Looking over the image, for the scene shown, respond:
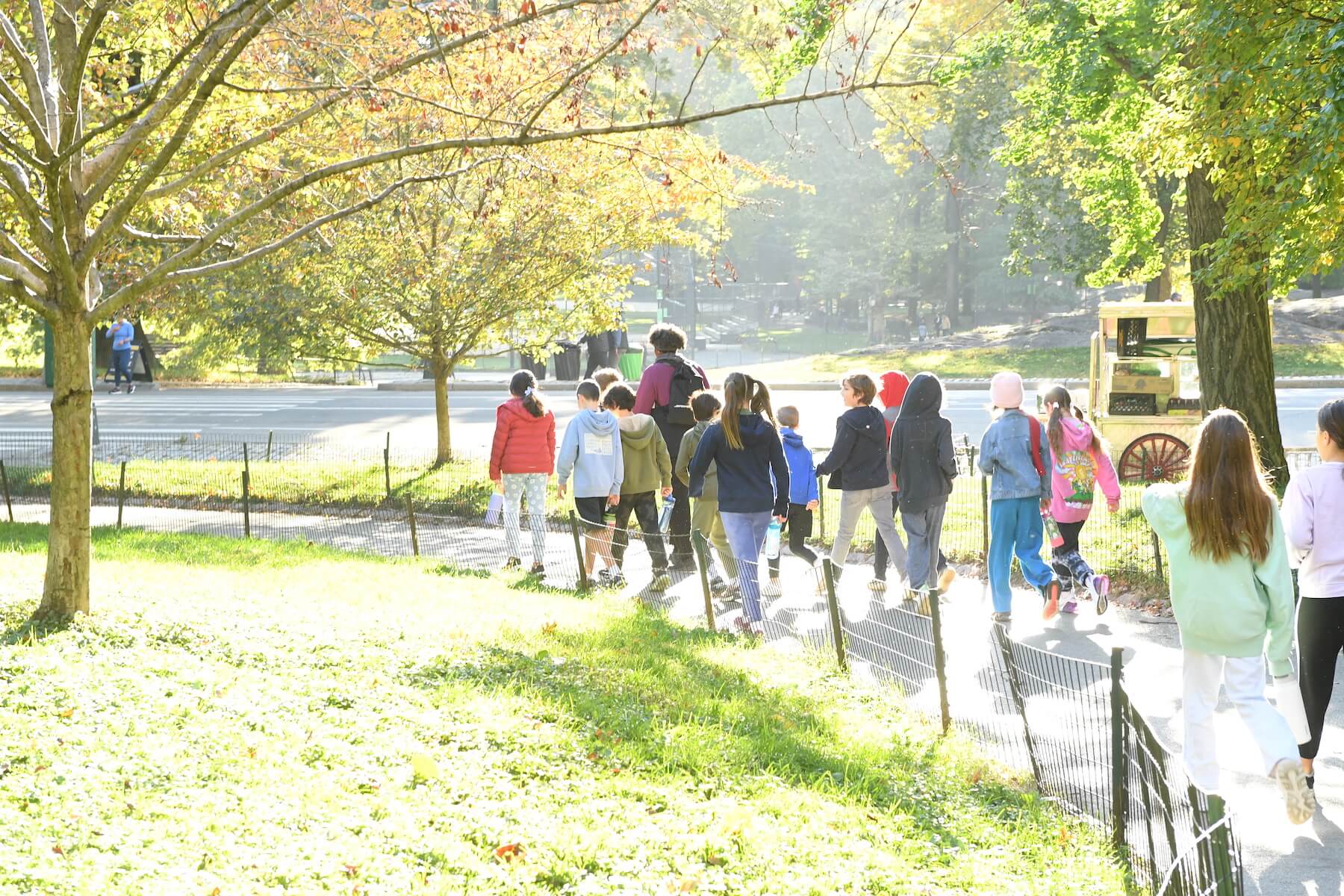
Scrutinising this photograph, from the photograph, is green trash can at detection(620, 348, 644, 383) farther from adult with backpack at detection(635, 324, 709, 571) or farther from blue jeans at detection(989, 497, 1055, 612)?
blue jeans at detection(989, 497, 1055, 612)

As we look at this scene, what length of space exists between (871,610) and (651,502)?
246cm

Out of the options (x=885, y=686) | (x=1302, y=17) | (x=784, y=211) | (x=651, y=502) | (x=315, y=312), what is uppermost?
(x=784, y=211)

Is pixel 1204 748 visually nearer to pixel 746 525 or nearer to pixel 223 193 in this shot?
pixel 746 525

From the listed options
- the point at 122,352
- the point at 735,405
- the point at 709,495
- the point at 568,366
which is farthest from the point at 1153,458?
the point at 122,352

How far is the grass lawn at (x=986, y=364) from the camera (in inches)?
1309

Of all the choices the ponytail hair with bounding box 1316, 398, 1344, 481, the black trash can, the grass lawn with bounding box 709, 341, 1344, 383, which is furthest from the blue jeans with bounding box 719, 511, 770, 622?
the black trash can

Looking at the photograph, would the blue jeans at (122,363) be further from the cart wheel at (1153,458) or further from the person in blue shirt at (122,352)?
the cart wheel at (1153,458)

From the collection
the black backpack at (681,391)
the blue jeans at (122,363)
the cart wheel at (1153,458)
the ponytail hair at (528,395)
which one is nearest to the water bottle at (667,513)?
the black backpack at (681,391)

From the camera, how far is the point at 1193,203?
561 inches

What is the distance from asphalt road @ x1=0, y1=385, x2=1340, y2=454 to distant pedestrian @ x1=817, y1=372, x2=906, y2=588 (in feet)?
34.5

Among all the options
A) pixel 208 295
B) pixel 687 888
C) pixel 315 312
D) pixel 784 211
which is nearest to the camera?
pixel 687 888

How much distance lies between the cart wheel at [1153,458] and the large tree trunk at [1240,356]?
2.03m

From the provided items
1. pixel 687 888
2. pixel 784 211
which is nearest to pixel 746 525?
pixel 687 888

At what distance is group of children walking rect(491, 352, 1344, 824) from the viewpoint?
18.6 ft
